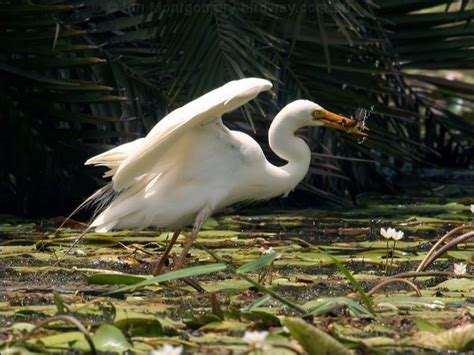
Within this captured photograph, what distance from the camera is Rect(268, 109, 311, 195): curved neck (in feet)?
19.4

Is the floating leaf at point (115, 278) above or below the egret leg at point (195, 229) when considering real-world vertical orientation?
below

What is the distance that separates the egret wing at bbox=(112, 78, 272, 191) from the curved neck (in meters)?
0.48

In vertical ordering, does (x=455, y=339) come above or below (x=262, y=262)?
below

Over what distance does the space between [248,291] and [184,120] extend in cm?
88

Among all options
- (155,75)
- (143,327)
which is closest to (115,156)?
(143,327)

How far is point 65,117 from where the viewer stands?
7.45 meters

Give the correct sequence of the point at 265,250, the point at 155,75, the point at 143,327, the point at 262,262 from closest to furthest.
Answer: the point at 143,327, the point at 262,262, the point at 265,250, the point at 155,75

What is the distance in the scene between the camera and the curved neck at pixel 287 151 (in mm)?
5914

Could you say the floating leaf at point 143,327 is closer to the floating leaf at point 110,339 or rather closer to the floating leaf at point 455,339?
the floating leaf at point 110,339

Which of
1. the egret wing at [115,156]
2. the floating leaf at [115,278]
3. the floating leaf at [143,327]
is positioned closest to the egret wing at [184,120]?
the egret wing at [115,156]

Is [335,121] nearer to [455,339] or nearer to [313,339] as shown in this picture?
[455,339]

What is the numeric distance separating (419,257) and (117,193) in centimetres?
155

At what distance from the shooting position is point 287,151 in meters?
5.97

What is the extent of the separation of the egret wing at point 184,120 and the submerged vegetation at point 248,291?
45cm
